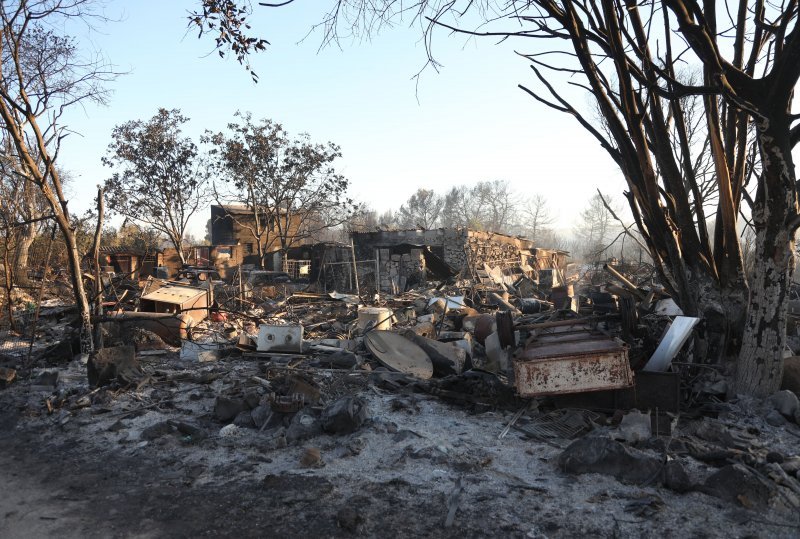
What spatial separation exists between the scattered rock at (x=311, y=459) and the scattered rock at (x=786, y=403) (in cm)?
448

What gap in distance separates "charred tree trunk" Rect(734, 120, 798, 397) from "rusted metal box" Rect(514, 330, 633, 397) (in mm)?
1577

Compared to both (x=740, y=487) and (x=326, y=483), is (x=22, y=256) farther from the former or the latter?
(x=740, y=487)

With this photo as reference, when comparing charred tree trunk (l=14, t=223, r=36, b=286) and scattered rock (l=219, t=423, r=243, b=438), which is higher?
charred tree trunk (l=14, t=223, r=36, b=286)

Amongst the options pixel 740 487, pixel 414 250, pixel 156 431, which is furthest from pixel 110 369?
pixel 414 250

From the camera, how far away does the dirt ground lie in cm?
347

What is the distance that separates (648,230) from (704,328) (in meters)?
1.55

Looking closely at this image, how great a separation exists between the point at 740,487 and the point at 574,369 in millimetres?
1812

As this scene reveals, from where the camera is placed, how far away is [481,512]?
11.9 ft

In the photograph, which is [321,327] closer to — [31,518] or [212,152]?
[31,518]

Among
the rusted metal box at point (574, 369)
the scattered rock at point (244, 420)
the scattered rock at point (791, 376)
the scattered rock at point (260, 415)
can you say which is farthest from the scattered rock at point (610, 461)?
the scattered rock at point (244, 420)

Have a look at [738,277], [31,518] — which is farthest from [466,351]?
[31,518]

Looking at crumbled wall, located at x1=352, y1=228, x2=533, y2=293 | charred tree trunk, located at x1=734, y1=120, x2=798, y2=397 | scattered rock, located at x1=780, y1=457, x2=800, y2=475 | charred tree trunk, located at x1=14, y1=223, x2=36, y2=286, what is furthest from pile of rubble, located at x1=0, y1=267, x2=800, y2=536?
crumbled wall, located at x1=352, y1=228, x2=533, y2=293

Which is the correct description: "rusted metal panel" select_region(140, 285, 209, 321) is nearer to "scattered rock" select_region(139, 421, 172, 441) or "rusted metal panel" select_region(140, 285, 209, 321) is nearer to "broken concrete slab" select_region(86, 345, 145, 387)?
"broken concrete slab" select_region(86, 345, 145, 387)

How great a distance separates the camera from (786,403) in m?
5.32
